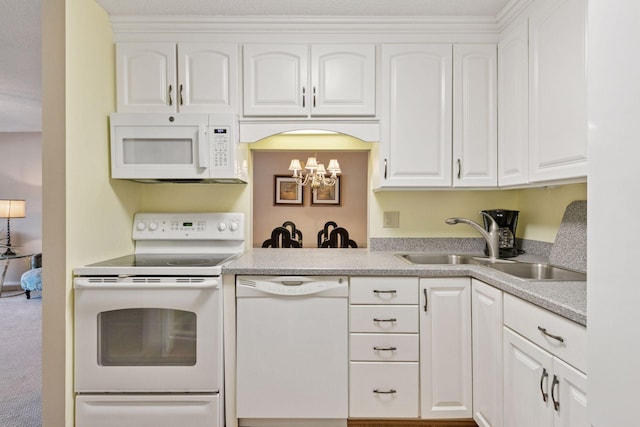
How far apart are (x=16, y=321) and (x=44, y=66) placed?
3.18 metres

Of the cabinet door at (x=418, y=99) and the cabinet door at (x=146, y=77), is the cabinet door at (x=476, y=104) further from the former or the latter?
the cabinet door at (x=146, y=77)

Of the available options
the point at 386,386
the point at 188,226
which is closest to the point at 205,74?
the point at 188,226

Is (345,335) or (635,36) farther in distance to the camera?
(345,335)

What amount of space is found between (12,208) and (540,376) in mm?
5707

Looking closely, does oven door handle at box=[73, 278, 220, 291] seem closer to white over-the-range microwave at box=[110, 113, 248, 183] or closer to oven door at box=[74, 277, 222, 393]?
oven door at box=[74, 277, 222, 393]

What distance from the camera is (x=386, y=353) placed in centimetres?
178

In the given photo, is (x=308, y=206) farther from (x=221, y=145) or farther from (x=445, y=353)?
(x=445, y=353)

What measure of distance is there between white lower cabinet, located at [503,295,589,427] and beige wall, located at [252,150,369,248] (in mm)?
3817

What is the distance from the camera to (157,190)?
95.7 inches

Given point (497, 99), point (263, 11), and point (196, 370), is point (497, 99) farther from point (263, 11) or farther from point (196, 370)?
point (196, 370)

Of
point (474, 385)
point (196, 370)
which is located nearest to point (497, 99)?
point (474, 385)

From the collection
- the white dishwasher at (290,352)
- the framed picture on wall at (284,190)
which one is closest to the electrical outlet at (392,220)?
the white dishwasher at (290,352)

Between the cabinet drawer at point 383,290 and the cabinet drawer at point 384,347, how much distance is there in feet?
0.58

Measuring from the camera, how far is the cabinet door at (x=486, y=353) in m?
1.54
